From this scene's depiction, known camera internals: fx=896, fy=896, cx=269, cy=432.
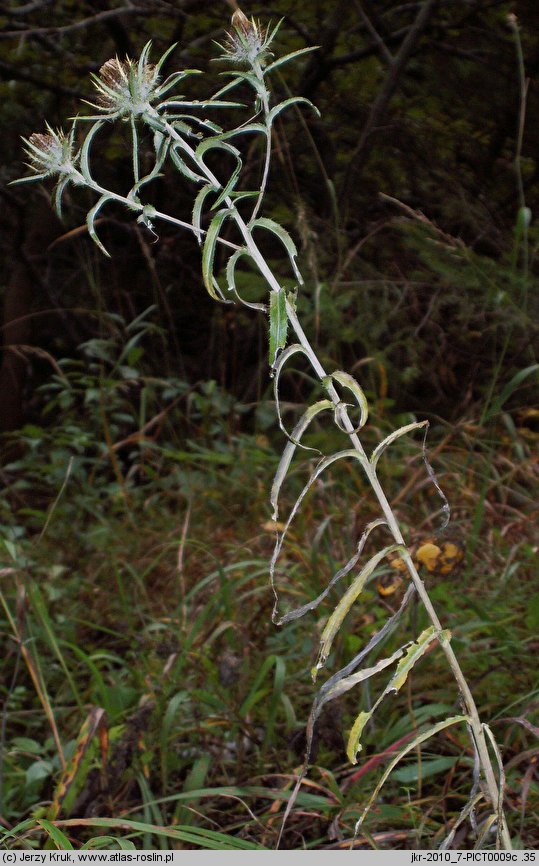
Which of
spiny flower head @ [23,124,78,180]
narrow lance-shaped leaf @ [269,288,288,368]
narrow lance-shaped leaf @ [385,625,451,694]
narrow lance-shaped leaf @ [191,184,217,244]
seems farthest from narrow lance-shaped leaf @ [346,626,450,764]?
spiny flower head @ [23,124,78,180]

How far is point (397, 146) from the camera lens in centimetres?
306

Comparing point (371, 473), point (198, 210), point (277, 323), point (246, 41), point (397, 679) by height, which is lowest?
point (397, 679)

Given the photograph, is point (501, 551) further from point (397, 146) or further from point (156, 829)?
point (397, 146)

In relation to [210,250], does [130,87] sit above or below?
above

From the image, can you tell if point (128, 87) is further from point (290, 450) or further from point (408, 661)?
point (408, 661)

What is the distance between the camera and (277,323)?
2.39ft

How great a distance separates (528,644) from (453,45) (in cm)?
235

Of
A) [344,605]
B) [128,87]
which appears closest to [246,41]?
[128,87]

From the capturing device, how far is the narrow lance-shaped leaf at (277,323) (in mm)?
727

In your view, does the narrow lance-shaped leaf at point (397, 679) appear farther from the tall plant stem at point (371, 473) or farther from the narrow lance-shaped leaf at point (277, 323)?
the narrow lance-shaped leaf at point (277, 323)

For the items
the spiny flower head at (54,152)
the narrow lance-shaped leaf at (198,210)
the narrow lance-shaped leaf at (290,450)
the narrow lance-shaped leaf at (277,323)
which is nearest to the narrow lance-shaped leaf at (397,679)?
the narrow lance-shaped leaf at (290,450)

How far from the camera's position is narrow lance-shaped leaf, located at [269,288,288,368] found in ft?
2.39

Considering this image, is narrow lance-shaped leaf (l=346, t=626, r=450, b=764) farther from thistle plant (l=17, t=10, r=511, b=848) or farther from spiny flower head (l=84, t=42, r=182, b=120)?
spiny flower head (l=84, t=42, r=182, b=120)

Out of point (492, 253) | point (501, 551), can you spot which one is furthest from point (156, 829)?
point (492, 253)
